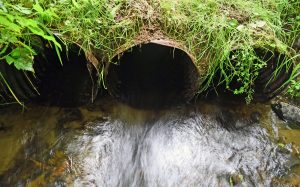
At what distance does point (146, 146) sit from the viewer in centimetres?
315

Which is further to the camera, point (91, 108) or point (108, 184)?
point (91, 108)

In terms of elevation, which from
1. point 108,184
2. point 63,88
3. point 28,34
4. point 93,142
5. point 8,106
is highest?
point 28,34

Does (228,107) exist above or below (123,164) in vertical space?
above

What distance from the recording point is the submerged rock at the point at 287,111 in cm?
352

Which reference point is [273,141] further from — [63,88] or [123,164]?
[63,88]

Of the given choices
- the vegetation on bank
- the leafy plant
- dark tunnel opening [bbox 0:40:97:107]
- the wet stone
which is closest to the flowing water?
the wet stone

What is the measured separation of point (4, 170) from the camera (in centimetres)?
277

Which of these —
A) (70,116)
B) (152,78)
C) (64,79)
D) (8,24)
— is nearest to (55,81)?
(64,79)

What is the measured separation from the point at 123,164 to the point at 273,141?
1.38 meters

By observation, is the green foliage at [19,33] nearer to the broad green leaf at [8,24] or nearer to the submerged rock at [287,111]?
the broad green leaf at [8,24]

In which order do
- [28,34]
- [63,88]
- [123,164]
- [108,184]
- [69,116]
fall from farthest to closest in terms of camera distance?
1. [63,88]
2. [69,116]
3. [123,164]
4. [108,184]
5. [28,34]

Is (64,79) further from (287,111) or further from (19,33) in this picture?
(287,111)

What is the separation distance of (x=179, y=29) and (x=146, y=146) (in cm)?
107

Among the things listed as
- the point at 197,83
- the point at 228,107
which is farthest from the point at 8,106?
the point at 228,107
